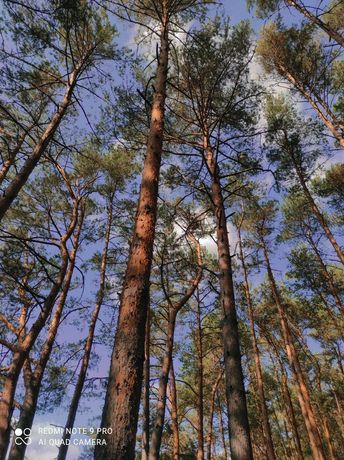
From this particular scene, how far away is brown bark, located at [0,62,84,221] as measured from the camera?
4.75 meters

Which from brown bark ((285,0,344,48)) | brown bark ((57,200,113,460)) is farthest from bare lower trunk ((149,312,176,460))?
brown bark ((285,0,344,48))

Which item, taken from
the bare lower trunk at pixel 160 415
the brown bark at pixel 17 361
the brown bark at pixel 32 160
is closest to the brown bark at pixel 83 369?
the brown bark at pixel 17 361

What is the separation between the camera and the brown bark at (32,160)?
15.6 feet

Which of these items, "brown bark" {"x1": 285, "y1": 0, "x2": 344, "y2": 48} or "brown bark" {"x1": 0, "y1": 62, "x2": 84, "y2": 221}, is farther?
"brown bark" {"x1": 285, "y1": 0, "x2": 344, "y2": 48}

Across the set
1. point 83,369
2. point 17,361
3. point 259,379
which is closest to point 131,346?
point 17,361

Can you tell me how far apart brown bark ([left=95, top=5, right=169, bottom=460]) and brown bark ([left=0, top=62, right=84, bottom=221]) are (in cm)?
250

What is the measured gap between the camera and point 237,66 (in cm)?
785

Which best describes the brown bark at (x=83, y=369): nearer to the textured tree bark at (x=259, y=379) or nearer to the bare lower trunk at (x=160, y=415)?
the bare lower trunk at (x=160, y=415)

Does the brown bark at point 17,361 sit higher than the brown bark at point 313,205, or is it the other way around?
the brown bark at point 313,205

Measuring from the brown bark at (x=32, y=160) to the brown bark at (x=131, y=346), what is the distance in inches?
98.3

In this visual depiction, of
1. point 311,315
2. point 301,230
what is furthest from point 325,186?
point 311,315

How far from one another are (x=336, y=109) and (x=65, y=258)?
1137 centimetres

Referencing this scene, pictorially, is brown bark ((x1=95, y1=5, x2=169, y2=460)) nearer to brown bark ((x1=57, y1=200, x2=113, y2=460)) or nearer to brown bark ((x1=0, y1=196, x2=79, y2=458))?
brown bark ((x1=0, y1=196, x2=79, y2=458))

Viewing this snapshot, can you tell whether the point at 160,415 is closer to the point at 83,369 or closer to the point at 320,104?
the point at 83,369
